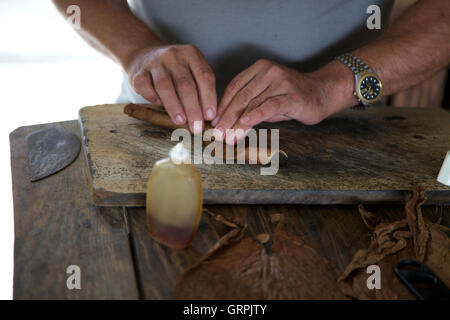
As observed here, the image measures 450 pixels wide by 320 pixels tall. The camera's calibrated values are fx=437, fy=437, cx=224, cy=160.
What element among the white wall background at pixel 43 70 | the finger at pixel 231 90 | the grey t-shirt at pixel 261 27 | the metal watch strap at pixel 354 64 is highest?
the grey t-shirt at pixel 261 27

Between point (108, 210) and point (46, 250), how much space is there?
0.17 m

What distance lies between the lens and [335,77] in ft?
4.50

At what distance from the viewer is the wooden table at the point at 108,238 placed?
2.50 feet

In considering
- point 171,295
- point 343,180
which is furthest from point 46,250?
point 343,180

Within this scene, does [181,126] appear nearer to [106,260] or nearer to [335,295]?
[106,260]

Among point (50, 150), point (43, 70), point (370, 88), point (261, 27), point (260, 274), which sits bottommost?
point (43, 70)

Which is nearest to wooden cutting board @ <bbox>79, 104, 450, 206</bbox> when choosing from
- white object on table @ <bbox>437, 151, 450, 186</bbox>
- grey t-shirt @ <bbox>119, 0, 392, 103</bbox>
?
white object on table @ <bbox>437, 151, 450, 186</bbox>

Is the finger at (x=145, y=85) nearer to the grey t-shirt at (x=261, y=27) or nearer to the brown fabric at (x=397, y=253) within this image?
the grey t-shirt at (x=261, y=27)

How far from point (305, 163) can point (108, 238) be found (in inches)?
21.5
